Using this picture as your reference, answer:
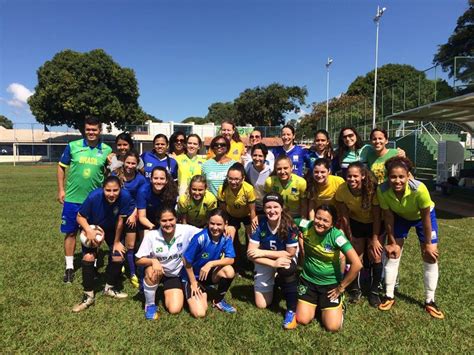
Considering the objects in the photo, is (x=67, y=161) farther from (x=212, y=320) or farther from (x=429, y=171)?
(x=429, y=171)

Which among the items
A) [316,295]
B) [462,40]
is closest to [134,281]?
[316,295]

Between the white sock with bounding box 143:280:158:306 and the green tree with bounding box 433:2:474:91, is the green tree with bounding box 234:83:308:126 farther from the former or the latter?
the white sock with bounding box 143:280:158:306

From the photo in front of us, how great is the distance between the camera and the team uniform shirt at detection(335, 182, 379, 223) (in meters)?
3.94

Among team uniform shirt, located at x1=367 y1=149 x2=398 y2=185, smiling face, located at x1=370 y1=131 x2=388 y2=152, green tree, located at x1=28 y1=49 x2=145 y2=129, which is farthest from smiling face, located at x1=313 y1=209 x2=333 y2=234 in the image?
green tree, located at x1=28 y1=49 x2=145 y2=129

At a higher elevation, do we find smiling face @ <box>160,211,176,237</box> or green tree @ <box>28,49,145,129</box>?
green tree @ <box>28,49,145,129</box>

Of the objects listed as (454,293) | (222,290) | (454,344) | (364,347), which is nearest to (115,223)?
(222,290)

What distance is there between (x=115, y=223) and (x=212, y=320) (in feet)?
5.44

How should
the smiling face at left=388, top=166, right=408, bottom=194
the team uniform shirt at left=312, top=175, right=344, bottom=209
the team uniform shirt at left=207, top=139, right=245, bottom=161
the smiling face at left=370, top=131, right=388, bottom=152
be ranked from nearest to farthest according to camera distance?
the smiling face at left=388, top=166, right=408, bottom=194
the team uniform shirt at left=312, top=175, right=344, bottom=209
the smiling face at left=370, top=131, right=388, bottom=152
the team uniform shirt at left=207, top=139, right=245, bottom=161

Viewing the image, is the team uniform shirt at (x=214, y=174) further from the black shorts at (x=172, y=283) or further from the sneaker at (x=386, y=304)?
the sneaker at (x=386, y=304)

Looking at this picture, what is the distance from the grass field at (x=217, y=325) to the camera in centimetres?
308

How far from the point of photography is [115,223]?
4195 millimetres

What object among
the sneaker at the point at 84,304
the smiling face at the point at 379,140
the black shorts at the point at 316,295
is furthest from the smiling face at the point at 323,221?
the sneaker at the point at 84,304

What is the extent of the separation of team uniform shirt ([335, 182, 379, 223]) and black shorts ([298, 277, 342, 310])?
36.1 inches

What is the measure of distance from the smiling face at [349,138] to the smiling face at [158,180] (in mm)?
2443
